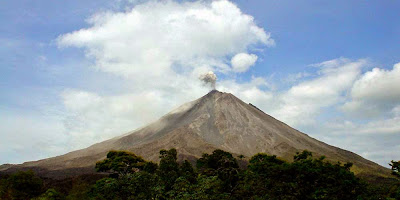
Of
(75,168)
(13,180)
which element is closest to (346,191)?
(13,180)

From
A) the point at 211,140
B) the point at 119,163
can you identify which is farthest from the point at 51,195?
the point at 211,140

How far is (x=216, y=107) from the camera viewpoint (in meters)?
168

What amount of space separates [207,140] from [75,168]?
51.5 meters

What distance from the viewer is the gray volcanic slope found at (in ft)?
388

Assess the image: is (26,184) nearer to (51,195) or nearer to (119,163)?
(51,195)

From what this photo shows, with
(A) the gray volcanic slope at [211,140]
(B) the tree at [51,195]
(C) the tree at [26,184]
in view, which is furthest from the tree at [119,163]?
(A) the gray volcanic slope at [211,140]

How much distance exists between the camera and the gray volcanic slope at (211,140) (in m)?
118

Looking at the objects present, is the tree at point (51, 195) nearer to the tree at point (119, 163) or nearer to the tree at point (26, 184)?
the tree at point (26, 184)

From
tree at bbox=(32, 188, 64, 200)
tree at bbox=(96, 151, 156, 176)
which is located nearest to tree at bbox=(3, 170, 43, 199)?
tree at bbox=(32, 188, 64, 200)

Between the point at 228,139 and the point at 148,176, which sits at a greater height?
the point at 228,139

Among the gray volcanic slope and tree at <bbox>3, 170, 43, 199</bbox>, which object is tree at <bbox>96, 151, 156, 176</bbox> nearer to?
tree at <bbox>3, 170, 43, 199</bbox>

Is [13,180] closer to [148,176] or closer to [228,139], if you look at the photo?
[148,176]

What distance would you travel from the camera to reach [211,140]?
137500mm

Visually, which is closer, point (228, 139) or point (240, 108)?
point (228, 139)
